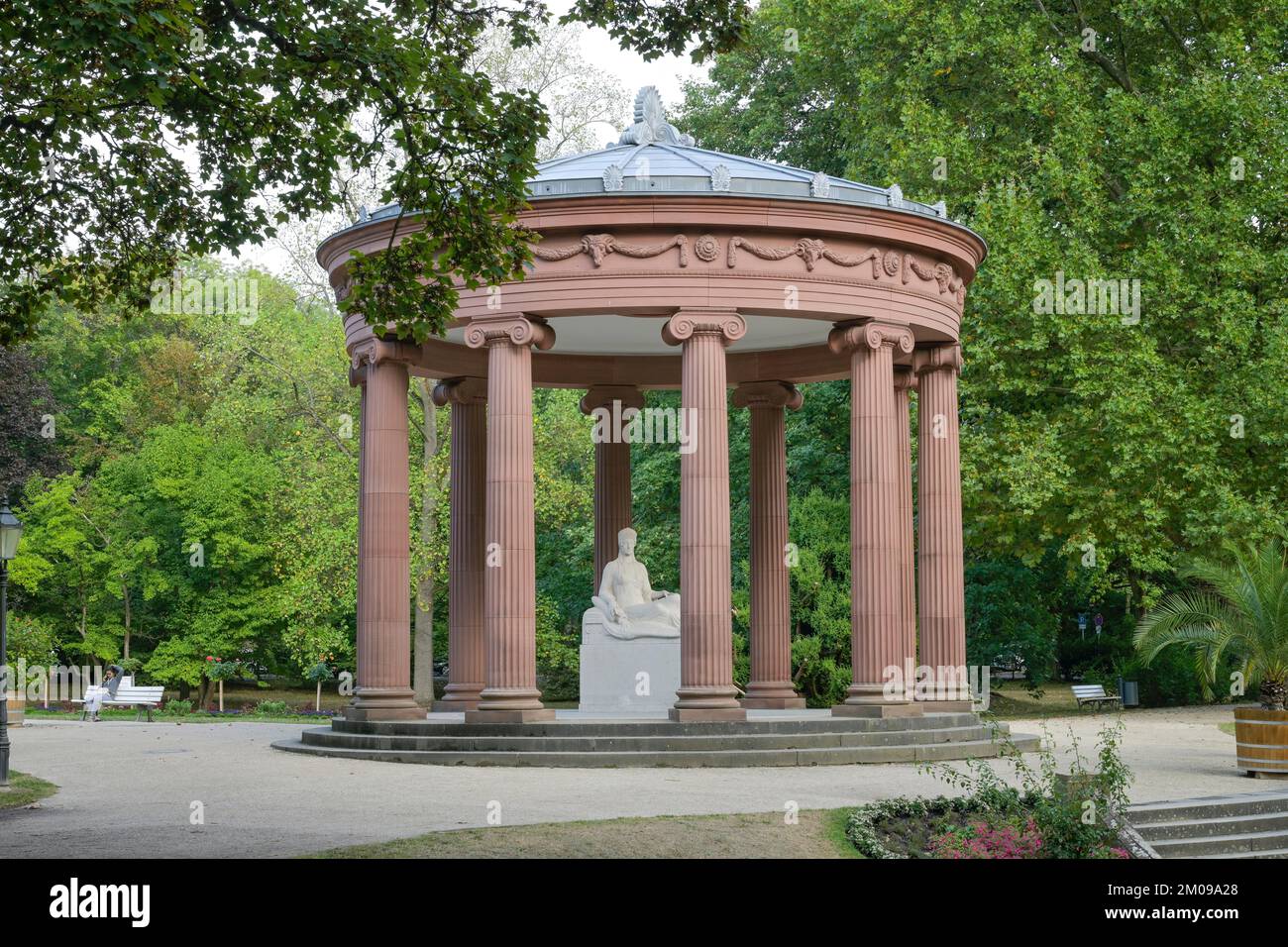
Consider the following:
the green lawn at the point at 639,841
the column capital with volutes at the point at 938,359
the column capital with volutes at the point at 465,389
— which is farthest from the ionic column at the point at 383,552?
the green lawn at the point at 639,841

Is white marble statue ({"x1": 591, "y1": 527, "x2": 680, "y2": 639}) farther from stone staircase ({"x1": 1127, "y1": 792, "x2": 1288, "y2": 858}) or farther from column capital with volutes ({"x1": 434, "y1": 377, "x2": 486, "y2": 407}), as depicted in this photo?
stone staircase ({"x1": 1127, "y1": 792, "x2": 1288, "y2": 858})

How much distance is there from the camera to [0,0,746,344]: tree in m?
15.6

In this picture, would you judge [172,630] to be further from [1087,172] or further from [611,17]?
[611,17]

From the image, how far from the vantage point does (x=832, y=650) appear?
38.0 m

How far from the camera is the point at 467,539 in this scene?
30312mm

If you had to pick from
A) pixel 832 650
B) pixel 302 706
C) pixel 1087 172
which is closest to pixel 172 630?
pixel 302 706

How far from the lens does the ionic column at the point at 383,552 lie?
2555 cm

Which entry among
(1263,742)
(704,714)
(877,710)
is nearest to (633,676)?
(704,714)

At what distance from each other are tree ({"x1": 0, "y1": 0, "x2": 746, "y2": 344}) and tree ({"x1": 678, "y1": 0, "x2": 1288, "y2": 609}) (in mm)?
22233

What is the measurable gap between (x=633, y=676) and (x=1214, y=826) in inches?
497

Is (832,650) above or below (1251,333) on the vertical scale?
below

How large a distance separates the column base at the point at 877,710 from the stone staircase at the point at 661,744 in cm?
14

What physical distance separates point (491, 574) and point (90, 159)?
8728mm

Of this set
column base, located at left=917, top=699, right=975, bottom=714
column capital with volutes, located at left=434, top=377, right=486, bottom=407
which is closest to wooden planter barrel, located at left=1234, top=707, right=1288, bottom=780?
column base, located at left=917, top=699, right=975, bottom=714
